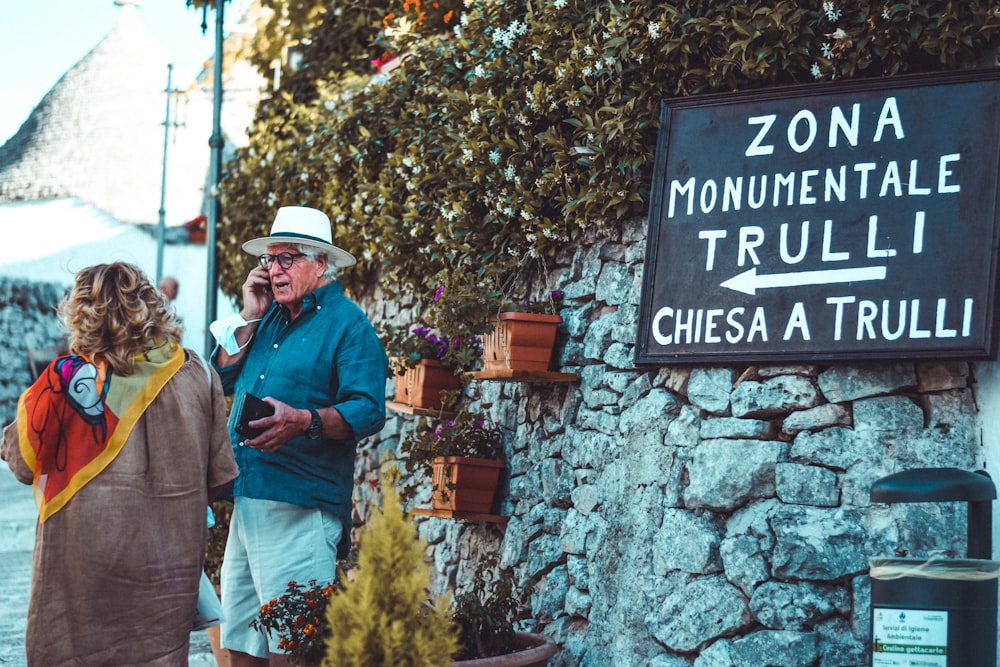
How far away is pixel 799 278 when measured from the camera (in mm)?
4199

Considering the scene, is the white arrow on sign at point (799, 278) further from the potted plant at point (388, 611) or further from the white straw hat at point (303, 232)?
the potted plant at point (388, 611)

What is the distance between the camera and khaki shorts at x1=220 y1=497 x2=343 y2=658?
4.27 m

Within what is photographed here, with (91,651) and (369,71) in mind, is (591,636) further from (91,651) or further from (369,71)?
(369,71)

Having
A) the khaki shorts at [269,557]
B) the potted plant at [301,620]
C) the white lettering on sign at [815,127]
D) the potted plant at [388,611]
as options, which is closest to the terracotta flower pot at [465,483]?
the khaki shorts at [269,557]

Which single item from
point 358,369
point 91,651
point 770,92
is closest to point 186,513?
point 91,651

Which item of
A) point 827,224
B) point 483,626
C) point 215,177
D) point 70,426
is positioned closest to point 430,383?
point 483,626

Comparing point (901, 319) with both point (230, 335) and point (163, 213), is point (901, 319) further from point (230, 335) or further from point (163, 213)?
point (163, 213)

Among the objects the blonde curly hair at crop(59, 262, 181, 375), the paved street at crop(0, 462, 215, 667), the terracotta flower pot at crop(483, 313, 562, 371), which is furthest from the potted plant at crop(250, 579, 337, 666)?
the paved street at crop(0, 462, 215, 667)

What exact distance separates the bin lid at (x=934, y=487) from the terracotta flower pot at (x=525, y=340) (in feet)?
6.07

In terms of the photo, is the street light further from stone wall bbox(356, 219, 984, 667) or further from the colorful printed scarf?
the colorful printed scarf

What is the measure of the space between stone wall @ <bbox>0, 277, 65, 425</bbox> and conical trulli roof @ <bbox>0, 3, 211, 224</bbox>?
2.03 metres

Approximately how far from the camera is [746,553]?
4.09 meters

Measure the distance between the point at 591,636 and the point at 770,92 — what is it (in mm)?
2113

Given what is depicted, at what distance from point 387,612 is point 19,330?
1685cm
